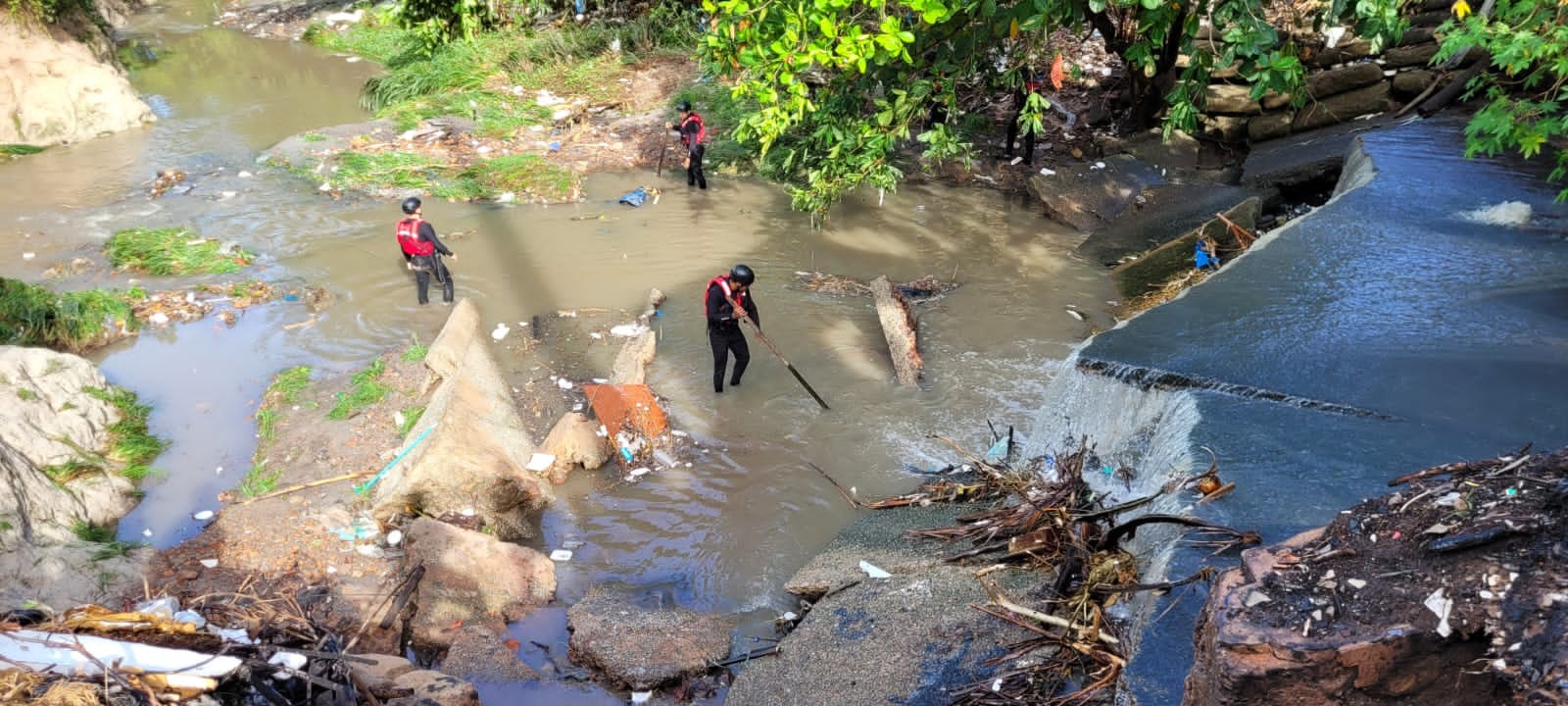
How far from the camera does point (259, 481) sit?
20.2ft

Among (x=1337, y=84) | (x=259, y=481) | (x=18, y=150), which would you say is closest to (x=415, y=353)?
(x=259, y=481)

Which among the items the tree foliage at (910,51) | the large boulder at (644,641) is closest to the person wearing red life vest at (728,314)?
the tree foliage at (910,51)

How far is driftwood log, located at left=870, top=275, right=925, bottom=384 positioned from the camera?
7652 millimetres

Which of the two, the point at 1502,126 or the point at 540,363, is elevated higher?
the point at 1502,126

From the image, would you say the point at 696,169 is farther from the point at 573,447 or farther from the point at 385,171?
the point at 573,447

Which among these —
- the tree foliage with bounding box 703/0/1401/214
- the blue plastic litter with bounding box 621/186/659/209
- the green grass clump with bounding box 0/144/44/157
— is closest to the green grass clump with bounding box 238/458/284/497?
the tree foliage with bounding box 703/0/1401/214

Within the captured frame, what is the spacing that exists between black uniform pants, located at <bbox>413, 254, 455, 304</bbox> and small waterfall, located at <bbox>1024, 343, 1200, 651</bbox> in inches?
211

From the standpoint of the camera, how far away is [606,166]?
12.0 meters

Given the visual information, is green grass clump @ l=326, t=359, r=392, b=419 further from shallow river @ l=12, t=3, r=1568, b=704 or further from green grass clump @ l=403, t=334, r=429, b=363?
shallow river @ l=12, t=3, r=1568, b=704

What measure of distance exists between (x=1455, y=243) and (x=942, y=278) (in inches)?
162

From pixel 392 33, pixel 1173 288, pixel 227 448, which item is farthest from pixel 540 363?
pixel 392 33

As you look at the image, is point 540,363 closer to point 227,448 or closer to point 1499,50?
point 227,448

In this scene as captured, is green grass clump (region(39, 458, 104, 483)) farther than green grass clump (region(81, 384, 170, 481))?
No

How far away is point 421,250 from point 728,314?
3.10 metres
